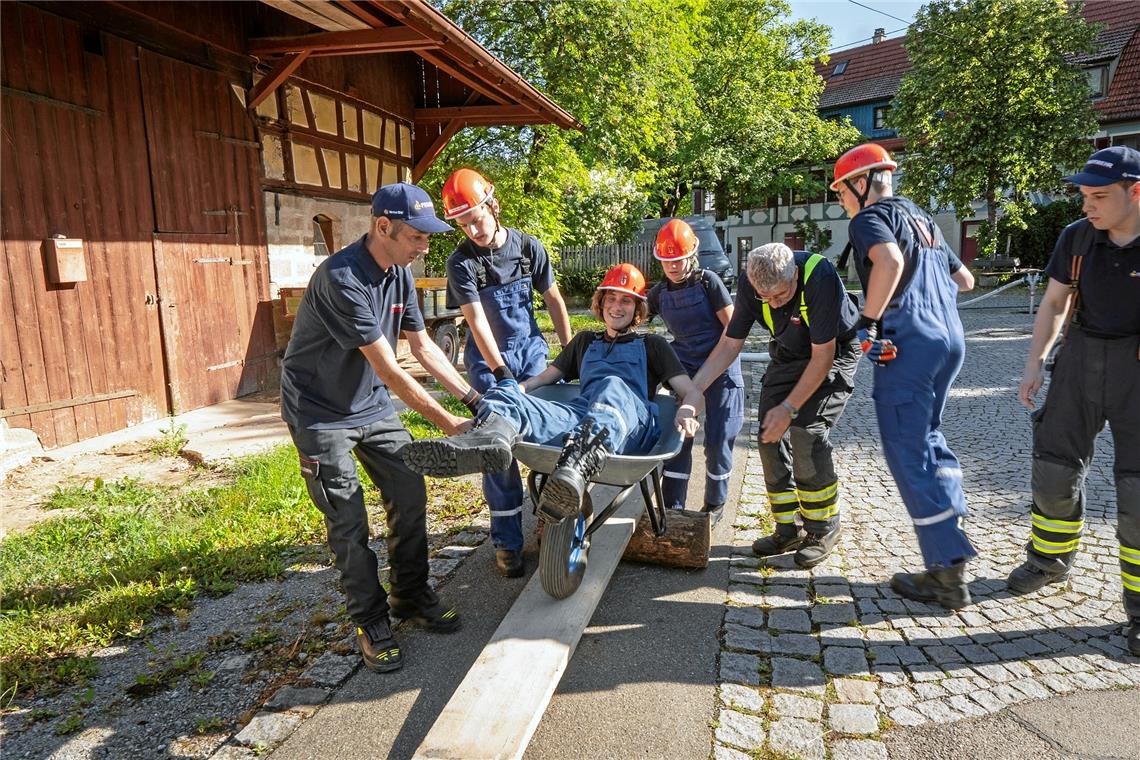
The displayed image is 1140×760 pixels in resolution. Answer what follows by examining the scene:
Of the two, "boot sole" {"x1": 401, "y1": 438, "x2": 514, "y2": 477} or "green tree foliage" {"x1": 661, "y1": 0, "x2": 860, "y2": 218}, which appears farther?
"green tree foliage" {"x1": 661, "y1": 0, "x2": 860, "y2": 218}

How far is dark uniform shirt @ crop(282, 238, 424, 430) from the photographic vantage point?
2.64m

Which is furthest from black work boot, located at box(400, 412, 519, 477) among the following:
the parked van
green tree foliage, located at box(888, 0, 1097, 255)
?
green tree foliage, located at box(888, 0, 1097, 255)

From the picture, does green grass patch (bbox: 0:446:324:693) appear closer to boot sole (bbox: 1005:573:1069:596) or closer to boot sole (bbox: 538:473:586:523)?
boot sole (bbox: 538:473:586:523)

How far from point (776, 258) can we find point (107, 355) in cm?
561

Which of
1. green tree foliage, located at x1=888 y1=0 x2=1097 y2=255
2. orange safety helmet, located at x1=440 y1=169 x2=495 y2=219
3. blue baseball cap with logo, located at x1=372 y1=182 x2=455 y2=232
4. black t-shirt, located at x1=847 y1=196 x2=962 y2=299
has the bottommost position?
black t-shirt, located at x1=847 y1=196 x2=962 y2=299

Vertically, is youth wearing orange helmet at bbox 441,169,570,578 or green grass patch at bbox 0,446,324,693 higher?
youth wearing orange helmet at bbox 441,169,570,578

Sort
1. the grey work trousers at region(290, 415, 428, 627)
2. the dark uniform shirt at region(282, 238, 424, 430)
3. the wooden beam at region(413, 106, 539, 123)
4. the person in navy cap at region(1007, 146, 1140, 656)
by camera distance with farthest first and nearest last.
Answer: the wooden beam at region(413, 106, 539, 123) → the person in navy cap at region(1007, 146, 1140, 656) → the grey work trousers at region(290, 415, 428, 627) → the dark uniform shirt at region(282, 238, 424, 430)

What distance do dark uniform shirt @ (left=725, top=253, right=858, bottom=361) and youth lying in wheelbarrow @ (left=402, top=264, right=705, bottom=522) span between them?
45 cm

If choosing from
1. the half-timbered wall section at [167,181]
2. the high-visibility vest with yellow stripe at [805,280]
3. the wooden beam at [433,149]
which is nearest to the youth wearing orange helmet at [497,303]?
the high-visibility vest with yellow stripe at [805,280]

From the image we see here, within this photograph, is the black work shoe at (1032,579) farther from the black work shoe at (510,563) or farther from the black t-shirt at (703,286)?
the black work shoe at (510,563)

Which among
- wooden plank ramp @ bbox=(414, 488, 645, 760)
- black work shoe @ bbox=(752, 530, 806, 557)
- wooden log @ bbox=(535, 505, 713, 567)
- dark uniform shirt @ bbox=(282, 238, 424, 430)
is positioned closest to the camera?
wooden plank ramp @ bbox=(414, 488, 645, 760)

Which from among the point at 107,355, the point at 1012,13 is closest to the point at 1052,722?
the point at 107,355

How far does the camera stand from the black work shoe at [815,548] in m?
3.57

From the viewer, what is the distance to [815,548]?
363 cm
